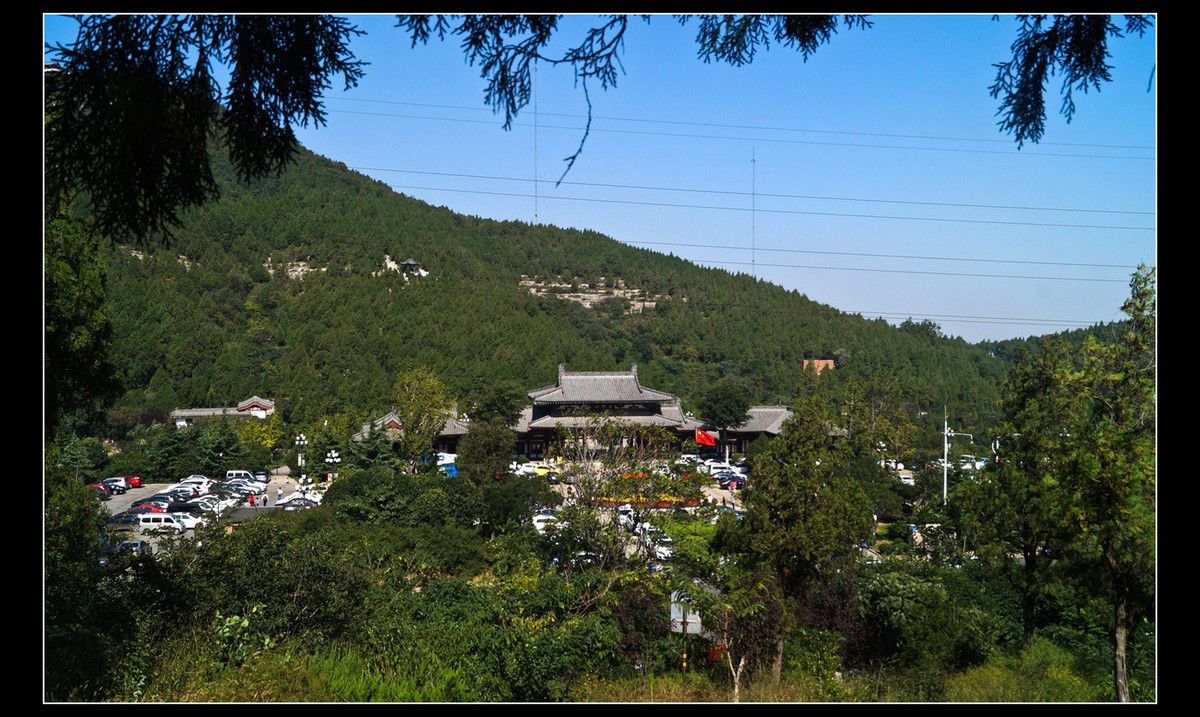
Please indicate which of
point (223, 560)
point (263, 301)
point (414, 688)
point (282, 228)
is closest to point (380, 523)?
point (223, 560)

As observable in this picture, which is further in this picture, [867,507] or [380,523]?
[380,523]

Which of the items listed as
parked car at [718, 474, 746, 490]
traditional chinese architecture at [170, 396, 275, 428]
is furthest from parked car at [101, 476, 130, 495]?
parked car at [718, 474, 746, 490]

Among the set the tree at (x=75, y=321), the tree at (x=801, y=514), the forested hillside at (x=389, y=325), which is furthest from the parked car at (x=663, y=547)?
the forested hillside at (x=389, y=325)

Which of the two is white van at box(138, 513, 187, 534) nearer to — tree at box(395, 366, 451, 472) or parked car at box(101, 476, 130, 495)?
tree at box(395, 366, 451, 472)

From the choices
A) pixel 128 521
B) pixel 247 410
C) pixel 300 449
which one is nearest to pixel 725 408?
pixel 300 449

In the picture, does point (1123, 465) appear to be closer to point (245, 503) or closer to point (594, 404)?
point (245, 503)

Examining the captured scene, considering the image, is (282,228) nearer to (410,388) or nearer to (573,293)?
(573,293)

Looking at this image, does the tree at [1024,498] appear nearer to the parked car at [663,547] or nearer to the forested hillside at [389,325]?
the parked car at [663,547]
